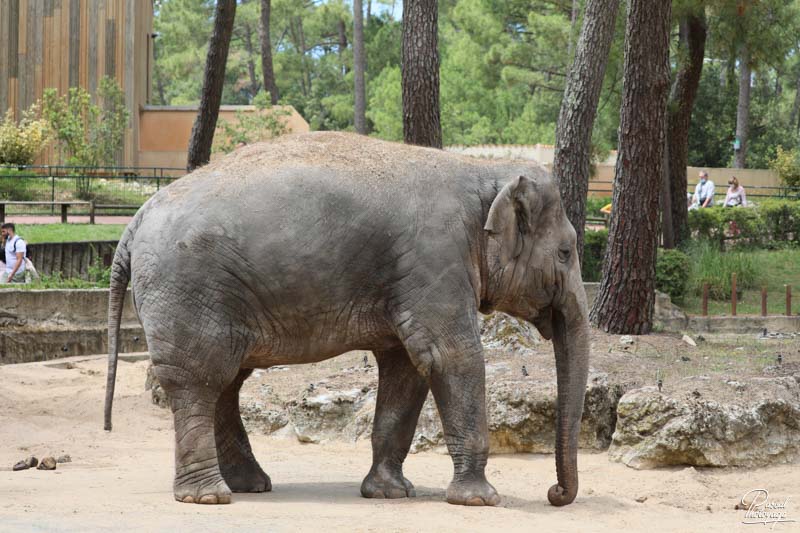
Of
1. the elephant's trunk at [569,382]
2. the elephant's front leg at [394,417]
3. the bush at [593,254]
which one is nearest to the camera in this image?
the elephant's trunk at [569,382]

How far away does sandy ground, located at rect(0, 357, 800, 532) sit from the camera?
6512 mm

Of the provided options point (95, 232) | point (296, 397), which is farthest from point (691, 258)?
point (296, 397)

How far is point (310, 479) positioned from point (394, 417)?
1.07 metres

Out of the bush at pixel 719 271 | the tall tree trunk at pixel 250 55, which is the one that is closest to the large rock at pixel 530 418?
the bush at pixel 719 271

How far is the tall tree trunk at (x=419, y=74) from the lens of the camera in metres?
15.4

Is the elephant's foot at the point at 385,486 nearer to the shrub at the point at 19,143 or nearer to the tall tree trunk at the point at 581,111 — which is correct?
the tall tree trunk at the point at 581,111

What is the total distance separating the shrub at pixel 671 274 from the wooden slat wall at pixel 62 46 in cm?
2471

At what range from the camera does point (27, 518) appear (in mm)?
6137

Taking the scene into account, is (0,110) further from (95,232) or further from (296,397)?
(296,397)

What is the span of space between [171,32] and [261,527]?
199ft

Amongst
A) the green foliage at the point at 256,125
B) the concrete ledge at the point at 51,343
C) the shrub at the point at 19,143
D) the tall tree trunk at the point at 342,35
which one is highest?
the tall tree trunk at the point at 342,35

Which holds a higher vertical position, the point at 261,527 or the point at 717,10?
the point at 717,10

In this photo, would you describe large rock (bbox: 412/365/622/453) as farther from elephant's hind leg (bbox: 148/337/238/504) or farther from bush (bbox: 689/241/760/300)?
bush (bbox: 689/241/760/300)

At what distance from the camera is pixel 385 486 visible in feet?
25.7
